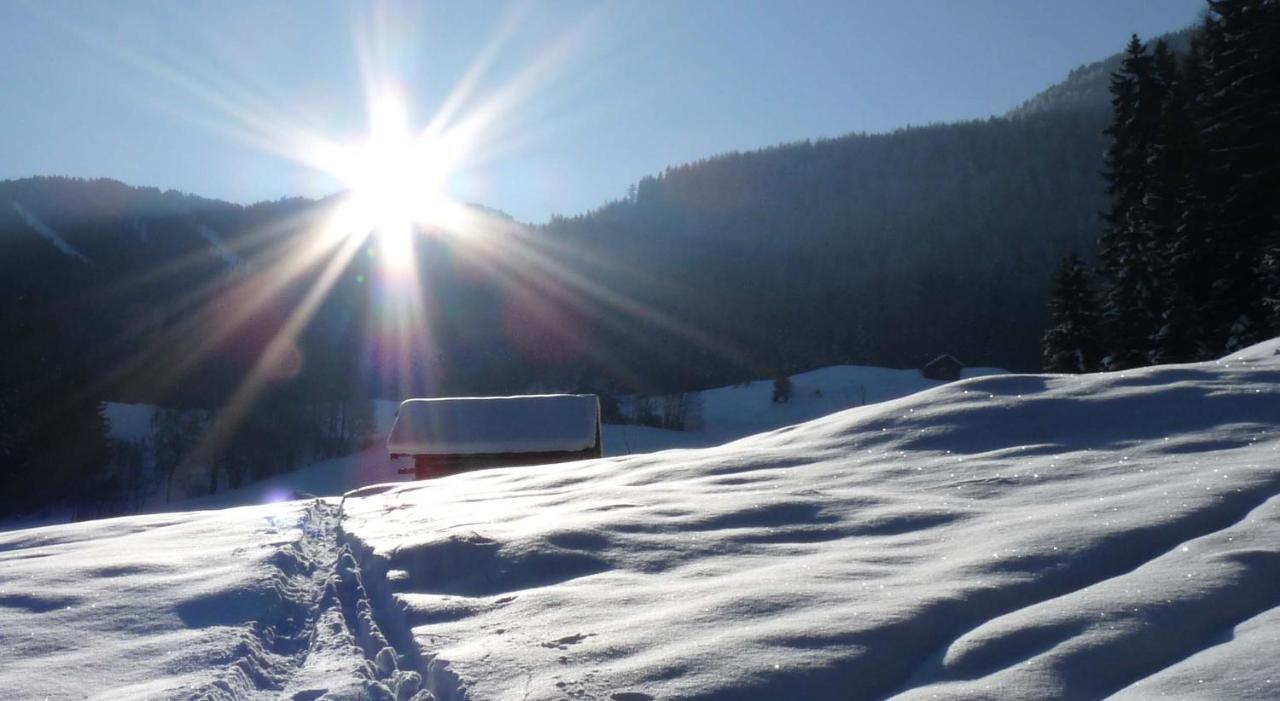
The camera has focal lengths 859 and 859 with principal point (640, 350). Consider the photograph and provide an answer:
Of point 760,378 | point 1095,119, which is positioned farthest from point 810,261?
point 1095,119

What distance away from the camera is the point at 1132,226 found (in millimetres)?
26141

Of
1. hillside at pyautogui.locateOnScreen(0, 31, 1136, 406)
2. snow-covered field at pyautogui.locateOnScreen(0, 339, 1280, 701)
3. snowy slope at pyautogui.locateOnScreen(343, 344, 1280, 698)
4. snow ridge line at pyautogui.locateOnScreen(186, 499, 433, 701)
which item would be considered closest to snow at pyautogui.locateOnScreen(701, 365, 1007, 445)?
hillside at pyautogui.locateOnScreen(0, 31, 1136, 406)

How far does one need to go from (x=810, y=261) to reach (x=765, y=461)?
85.1m

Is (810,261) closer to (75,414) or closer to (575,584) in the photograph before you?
(75,414)

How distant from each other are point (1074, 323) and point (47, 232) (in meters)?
88.9

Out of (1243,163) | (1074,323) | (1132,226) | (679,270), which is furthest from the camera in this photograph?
(679,270)

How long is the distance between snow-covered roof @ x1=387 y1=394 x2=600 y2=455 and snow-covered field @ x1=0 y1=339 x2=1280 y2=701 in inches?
578

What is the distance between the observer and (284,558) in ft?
23.7

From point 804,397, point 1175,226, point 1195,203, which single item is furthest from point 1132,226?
point 804,397

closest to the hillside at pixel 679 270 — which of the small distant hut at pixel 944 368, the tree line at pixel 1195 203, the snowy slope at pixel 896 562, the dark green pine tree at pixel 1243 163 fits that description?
the small distant hut at pixel 944 368

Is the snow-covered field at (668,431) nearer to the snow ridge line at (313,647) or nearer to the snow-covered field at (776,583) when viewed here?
the snow-covered field at (776,583)

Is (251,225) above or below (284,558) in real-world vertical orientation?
above

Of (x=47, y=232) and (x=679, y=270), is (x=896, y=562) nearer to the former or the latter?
(x=679, y=270)

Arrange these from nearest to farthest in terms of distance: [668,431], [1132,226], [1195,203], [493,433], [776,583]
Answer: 1. [776,583]
2. [1195,203]
3. [493,433]
4. [1132,226]
5. [668,431]
